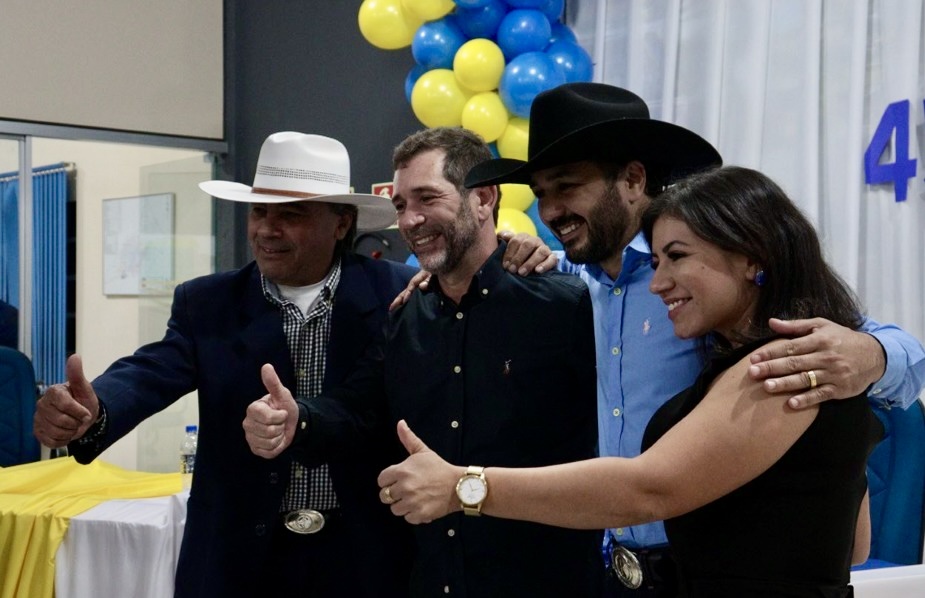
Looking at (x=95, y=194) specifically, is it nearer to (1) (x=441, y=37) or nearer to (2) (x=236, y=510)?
(1) (x=441, y=37)

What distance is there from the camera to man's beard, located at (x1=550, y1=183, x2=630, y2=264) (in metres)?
1.88

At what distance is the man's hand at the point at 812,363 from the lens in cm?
128

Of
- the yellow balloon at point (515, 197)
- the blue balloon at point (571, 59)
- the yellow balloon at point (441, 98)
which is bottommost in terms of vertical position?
the yellow balloon at point (515, 197)

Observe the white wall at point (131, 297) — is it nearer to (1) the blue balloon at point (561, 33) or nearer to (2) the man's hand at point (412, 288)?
(1) the blue balloon at point (561, 33)

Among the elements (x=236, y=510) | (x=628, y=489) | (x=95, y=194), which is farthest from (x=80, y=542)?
(x=95, y=194)

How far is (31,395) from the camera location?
4457 millimetres

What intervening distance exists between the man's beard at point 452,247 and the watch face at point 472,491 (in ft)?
2.50

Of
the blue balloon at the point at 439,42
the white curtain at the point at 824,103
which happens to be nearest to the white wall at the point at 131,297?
the blue balloon at the point at 439,42

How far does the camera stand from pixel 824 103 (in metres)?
3.52

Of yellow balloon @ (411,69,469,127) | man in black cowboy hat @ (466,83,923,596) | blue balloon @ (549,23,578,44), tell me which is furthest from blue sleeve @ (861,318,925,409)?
blue balloon @ (549,23,578,44)

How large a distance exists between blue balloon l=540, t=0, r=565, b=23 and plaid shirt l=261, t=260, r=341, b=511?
212 centimetres

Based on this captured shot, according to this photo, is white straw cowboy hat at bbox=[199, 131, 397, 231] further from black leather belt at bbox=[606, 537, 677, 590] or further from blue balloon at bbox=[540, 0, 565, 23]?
blue balloon at bbox=[540, 0, 565, 23]

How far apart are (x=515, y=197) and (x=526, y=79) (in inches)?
17.9

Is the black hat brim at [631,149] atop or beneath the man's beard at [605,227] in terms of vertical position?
atop
